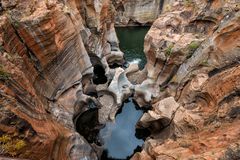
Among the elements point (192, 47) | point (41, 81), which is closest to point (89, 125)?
point (41, 81)

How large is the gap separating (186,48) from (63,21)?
802 cm

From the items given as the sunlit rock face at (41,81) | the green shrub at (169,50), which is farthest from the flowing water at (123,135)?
the green shrub at (169,50)

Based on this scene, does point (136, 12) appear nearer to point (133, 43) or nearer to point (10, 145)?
point (133, 43)

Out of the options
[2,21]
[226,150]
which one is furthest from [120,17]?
[226,150]

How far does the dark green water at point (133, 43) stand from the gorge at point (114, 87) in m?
5.24

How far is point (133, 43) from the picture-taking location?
106ft

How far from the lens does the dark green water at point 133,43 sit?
91.1 ft

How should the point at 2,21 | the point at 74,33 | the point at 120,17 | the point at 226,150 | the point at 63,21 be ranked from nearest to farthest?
1. the point at 226,150
2. the point at 2,21
3. the point at 63,21
4. the point at 74,33
5. the point at 120,17

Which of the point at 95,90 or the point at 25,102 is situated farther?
the point at 95,90

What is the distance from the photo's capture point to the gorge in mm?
9555

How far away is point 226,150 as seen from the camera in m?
8.12

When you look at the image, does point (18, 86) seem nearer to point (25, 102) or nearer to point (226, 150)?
point (25, 102)

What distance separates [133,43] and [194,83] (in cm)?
1886

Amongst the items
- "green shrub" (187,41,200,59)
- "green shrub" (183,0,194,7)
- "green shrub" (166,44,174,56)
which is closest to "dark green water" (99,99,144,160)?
"green shrub" (166,44,174,56)
